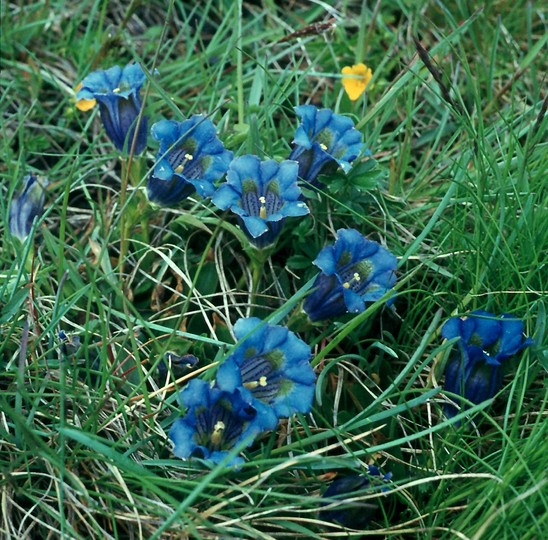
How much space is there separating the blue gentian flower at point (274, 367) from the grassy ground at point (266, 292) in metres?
0.08

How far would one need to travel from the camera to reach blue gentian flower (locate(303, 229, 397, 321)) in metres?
2.06

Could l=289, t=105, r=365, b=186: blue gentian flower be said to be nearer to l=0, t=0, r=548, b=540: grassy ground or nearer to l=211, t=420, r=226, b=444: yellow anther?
l=0, t=0, r=548, b=540: grassy ground

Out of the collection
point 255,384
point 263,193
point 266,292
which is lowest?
point 266,292

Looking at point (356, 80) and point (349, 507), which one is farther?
point (356, 80)

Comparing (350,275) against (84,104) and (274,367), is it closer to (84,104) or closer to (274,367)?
(274,367)

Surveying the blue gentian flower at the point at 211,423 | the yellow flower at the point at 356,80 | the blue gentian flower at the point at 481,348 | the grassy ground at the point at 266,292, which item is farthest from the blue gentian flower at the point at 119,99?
the blue gentian flower at the point at 481,348

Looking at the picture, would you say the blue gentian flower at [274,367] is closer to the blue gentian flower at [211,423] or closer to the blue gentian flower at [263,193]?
the blue gentian flower at [211,423]

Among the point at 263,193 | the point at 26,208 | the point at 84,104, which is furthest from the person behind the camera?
the point at 84,104

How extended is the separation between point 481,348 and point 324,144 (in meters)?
0.66

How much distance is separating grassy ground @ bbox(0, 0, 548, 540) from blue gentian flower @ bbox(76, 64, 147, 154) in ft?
0.30

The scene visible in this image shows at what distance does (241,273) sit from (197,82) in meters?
0.74

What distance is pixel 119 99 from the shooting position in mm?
2293

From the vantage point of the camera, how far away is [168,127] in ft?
7.04

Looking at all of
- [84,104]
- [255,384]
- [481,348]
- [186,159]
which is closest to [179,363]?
[255,384]
